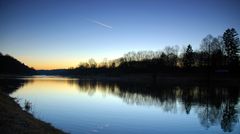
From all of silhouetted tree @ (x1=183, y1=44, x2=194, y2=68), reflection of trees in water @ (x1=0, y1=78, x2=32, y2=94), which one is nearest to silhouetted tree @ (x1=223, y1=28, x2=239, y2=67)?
silhouetted tree @ (x1=183, y1=44, x2=194, y2=68)

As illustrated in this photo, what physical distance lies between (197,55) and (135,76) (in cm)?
3561

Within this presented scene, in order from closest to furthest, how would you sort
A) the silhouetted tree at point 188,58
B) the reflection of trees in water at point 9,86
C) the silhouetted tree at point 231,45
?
the reflection of trees in water at point 9,86, the silhouetted tree at point 231,45, the silhouetted tree at point 188,58

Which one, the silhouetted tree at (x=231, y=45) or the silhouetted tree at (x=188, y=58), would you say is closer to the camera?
the silhouetted tree at (x=231, y=45)

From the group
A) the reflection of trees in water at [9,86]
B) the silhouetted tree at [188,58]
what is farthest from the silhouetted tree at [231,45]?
the reflection of trees in water at [9,86]

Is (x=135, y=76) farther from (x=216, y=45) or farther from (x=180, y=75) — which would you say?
(x=216, y=45)

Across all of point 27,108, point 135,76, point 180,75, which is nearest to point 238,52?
point 180,75

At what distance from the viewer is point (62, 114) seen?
916 inches

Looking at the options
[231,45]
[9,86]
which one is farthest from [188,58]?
[9,86]

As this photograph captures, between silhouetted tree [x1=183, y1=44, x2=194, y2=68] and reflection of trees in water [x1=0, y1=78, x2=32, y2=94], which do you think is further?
silhouetted tree [x1=183, y1=44, x2=194, y2=68]

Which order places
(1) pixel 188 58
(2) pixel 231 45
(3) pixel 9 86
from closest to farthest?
(3) pixel 9 86 → (2) pixel 231 45 → (1) pixel 188 58

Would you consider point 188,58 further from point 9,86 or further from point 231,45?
point 9,86

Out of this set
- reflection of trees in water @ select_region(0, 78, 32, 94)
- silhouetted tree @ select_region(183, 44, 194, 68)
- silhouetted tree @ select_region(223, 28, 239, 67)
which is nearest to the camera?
reflection of trees in water @ select_region(0, 78, 32, 94)

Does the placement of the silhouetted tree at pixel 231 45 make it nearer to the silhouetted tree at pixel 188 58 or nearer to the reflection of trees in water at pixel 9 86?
the silhouetted tree at pixel 188 58

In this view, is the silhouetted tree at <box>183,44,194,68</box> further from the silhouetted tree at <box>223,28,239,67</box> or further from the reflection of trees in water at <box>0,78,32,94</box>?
the reflection of trees in water at <box>0,78,32,94</box>
